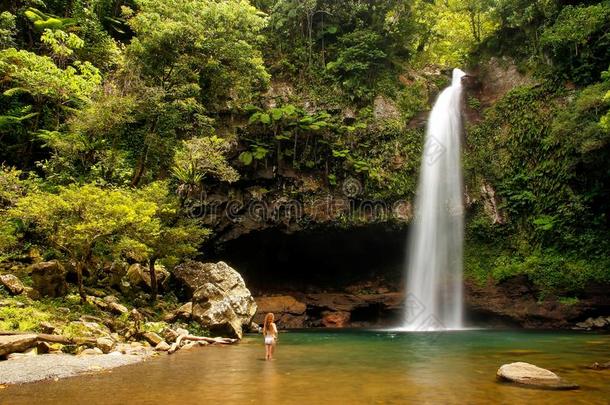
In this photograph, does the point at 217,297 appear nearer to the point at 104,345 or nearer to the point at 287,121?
the point at 104,345

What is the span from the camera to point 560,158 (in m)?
23.2

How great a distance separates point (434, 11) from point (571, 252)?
19.7 m

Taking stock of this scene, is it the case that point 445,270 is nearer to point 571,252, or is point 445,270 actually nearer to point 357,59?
point 571,252

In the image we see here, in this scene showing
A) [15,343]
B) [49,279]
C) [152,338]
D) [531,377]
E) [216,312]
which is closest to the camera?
[531,377]

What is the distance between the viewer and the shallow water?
711 centimetres

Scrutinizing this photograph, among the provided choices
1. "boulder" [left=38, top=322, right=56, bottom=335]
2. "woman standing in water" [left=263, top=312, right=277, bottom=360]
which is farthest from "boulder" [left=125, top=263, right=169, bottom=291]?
"woman standing in water" [left=263, top=312, right=277, bottom=360]

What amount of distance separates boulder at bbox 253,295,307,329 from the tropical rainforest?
15.5 ft

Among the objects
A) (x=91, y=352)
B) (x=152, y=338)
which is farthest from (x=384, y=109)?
(x=91, y=352)

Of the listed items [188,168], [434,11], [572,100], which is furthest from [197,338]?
[434,11]

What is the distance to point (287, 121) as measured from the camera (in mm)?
26062

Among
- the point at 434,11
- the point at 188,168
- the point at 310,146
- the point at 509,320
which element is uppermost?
the point at 434,11

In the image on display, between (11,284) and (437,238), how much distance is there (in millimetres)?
20644

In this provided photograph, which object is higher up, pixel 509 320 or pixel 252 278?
pixel 252 278

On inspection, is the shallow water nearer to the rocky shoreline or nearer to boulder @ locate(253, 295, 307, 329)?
the rocky shoreline
